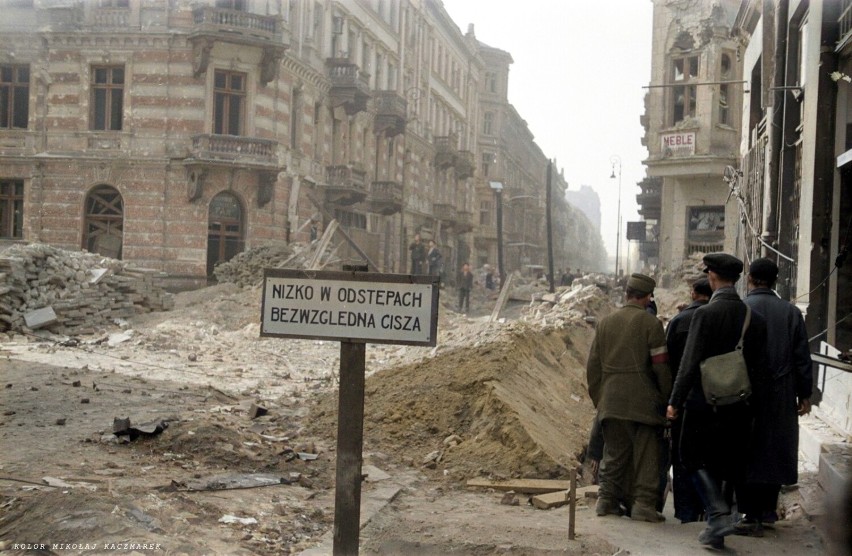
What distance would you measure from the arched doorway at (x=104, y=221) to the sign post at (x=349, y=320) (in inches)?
1036

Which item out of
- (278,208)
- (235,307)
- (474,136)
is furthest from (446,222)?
(235,307)

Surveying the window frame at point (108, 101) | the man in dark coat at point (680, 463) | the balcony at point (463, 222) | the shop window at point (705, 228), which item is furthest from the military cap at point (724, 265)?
the balcony at point (463, 222)

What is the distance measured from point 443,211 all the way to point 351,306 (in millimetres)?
47289

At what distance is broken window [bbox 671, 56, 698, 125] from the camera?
1222 inches

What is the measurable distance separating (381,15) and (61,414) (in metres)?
35.0

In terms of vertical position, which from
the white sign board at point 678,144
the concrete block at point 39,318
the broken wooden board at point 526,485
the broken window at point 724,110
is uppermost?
the broken window at point 724,110

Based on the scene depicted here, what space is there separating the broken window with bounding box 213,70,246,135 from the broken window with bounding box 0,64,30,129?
6799 mm

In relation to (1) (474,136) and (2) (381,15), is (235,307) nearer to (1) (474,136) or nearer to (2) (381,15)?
(2) (381,15)

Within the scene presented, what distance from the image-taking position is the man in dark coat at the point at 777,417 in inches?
241

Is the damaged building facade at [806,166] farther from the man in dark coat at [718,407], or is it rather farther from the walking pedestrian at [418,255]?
the walking pedestrian at [418,255]

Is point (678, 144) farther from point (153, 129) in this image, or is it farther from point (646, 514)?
point (646, 514)

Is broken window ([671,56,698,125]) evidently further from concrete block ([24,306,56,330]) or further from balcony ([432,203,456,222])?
concrete block ([24,306,56,330])

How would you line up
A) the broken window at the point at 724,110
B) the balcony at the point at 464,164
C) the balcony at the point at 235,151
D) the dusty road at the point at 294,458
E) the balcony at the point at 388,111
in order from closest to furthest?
the dusty road at the point at 294,458 < the balcony at the point at 235,151 < the broken window at the point at 724,110 < the balcony at the point at 388,111 < the balcony at the point at 464,164

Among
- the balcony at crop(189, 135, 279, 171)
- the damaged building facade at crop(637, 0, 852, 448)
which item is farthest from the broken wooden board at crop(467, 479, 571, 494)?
the balcony at crop(189, 135, 279, 171)
